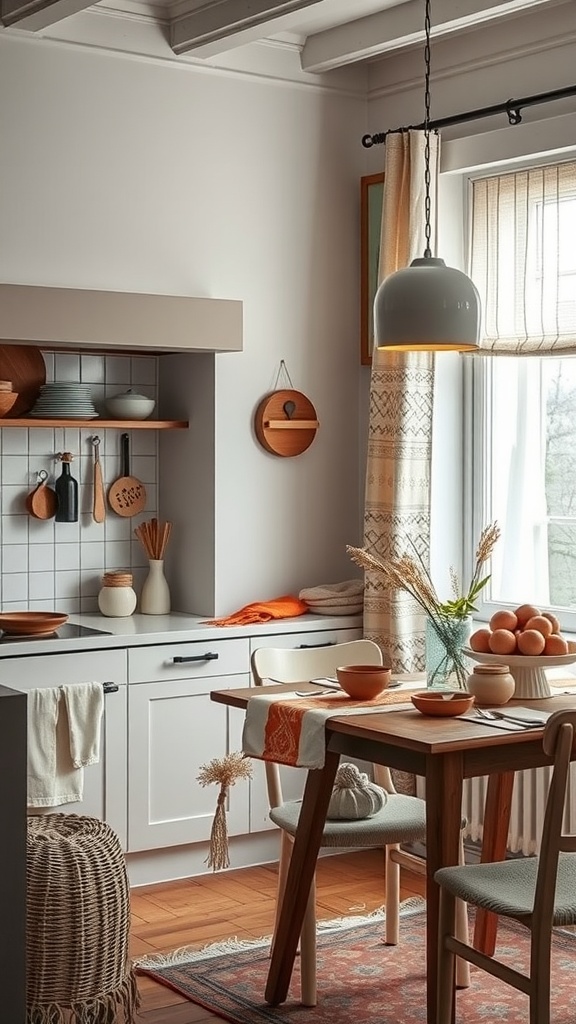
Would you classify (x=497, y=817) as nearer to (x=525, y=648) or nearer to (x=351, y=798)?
(x=351, y=798)

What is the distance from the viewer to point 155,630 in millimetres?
4520

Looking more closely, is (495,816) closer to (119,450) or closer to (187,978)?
(187,978)

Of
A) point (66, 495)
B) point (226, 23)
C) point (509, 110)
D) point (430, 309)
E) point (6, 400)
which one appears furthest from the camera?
point (66, 495)

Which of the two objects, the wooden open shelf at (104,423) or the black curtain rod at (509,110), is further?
the wooden open shelf at (104,423)

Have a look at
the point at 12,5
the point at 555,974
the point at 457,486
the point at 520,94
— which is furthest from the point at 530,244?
the point at 555,974

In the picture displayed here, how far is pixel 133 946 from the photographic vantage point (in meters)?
3.97

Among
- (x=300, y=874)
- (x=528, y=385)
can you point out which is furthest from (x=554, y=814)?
(x=528, y=385)

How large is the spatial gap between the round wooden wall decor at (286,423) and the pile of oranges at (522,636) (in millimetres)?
1619

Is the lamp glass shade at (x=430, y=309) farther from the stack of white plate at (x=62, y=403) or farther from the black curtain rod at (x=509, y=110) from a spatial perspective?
the stack of white plate at (x=62, y=403)

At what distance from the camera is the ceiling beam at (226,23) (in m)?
4.13

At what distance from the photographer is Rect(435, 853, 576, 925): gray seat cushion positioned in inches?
112

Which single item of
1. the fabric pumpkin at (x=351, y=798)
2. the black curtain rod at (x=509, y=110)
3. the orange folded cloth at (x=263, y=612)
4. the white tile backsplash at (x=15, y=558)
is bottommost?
the fabric pumpkin at (x=351, y=798)

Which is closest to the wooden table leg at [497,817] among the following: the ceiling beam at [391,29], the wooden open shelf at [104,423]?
the wooden open shelf at [104,423]

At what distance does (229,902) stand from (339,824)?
1.03 metres
